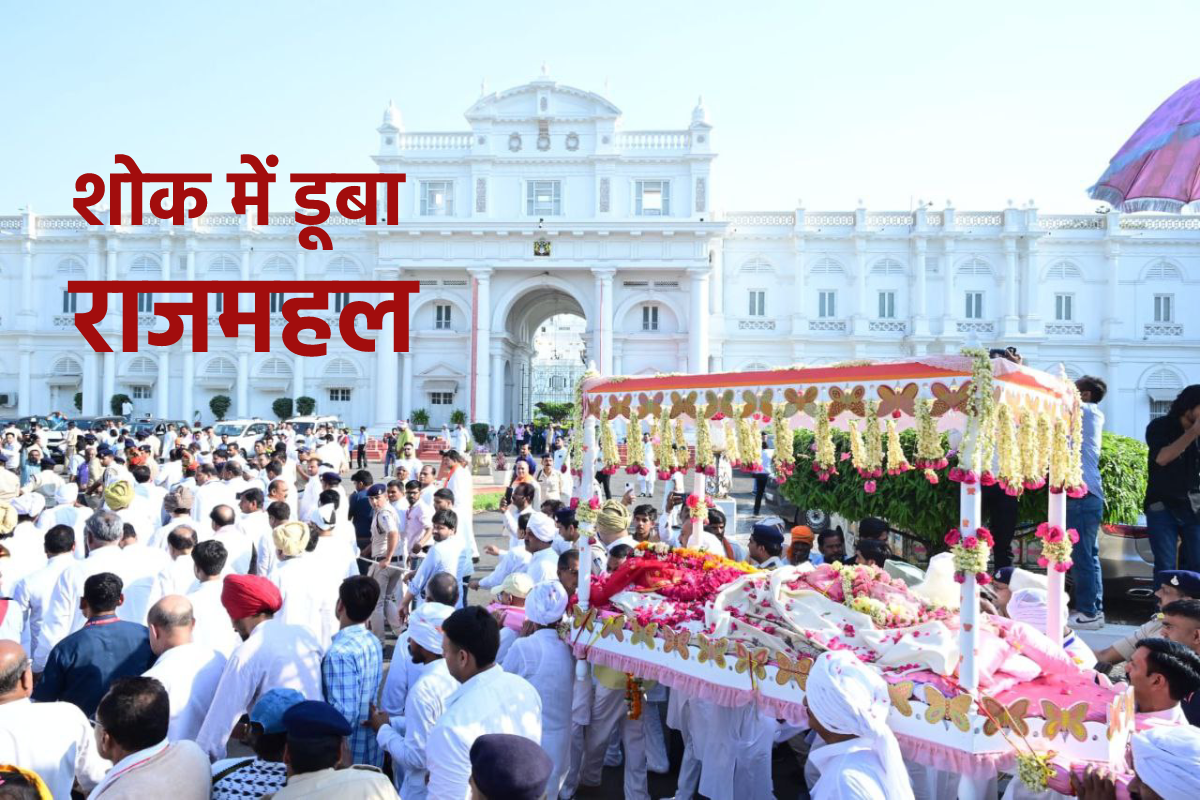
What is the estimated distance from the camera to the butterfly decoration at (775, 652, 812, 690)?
15.7ft

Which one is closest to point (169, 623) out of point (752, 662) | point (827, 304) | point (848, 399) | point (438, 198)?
point (752, 662)

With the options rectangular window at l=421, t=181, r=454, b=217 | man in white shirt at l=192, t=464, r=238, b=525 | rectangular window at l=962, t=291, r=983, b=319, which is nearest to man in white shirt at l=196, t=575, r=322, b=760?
man in white shirt at l=192, t=464, r=238, b=525

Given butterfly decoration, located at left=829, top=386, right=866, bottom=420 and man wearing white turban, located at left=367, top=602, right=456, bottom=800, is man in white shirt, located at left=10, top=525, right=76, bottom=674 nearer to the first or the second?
man wearing white turban, located at left=367, top=602, right=456, bottom=800

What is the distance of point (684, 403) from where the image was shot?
248 inches

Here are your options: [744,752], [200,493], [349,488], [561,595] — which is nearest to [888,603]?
[744,752]

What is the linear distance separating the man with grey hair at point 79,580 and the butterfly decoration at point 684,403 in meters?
3.99

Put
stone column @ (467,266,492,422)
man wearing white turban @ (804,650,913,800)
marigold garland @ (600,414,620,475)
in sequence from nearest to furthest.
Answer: man wearing white turban @ (804,650,913,800) → marigold garland @ (600,414,620,475) → stone column @ (467,266,492,422)

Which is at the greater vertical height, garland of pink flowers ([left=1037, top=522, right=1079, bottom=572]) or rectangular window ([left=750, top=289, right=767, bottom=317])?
rectangular window ([left=750, top=289, right=767, bottom=317])

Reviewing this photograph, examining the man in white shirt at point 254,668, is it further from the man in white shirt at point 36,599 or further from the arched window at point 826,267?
the arched window at point 826,267

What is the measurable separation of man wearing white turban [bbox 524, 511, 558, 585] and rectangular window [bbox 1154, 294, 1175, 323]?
118 feet

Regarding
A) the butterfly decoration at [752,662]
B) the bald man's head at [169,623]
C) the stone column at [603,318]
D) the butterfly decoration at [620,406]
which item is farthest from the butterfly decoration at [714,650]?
A: the stone column at [603,318]

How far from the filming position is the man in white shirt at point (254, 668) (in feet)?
13.5

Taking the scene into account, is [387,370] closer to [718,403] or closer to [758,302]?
[758,302]

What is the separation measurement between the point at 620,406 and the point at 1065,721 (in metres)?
3.73
